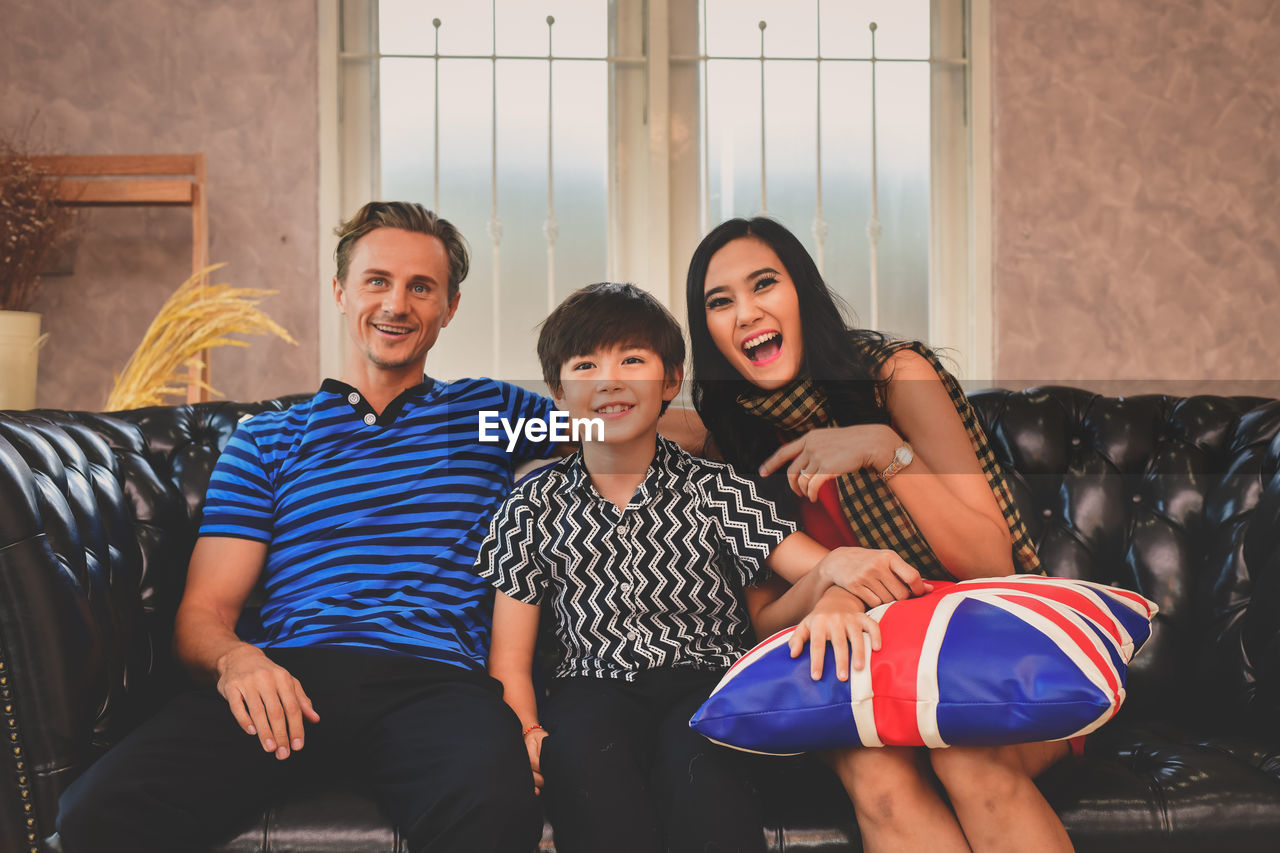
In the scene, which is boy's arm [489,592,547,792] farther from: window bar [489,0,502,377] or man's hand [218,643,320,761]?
window bar [489,0,502,377]

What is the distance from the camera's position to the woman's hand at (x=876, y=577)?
46.2 inches

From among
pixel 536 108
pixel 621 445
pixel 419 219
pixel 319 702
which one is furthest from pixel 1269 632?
pixel 536 108

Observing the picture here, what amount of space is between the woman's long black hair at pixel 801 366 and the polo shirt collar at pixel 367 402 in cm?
48

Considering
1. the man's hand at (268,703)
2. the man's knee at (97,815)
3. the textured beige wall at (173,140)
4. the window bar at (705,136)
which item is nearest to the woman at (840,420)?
the man's hand at (268,703)

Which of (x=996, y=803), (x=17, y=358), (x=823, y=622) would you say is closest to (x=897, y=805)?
(x=996, y=803)

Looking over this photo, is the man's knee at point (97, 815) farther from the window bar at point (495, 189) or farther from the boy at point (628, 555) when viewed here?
the window bar at point (495, 189)

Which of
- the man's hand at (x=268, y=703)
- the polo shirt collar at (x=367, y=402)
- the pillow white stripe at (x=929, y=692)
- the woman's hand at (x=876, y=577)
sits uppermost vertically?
the polo shirt collar at (x=367, y=402)

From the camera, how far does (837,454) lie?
4.43ft

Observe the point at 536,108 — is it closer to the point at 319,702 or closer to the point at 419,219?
the point at 419,219

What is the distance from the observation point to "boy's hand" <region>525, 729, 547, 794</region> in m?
1.20

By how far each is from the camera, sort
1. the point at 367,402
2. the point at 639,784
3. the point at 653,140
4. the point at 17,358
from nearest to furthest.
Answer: the point at 639,784 < the point at 367,402 < the point at 17,358 < the point at 653,140

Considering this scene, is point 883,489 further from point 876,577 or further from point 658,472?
point 658,472

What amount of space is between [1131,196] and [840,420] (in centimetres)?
178

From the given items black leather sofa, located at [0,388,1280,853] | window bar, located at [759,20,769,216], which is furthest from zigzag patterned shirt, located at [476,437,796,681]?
window bar, located at [759,20,769,216]
